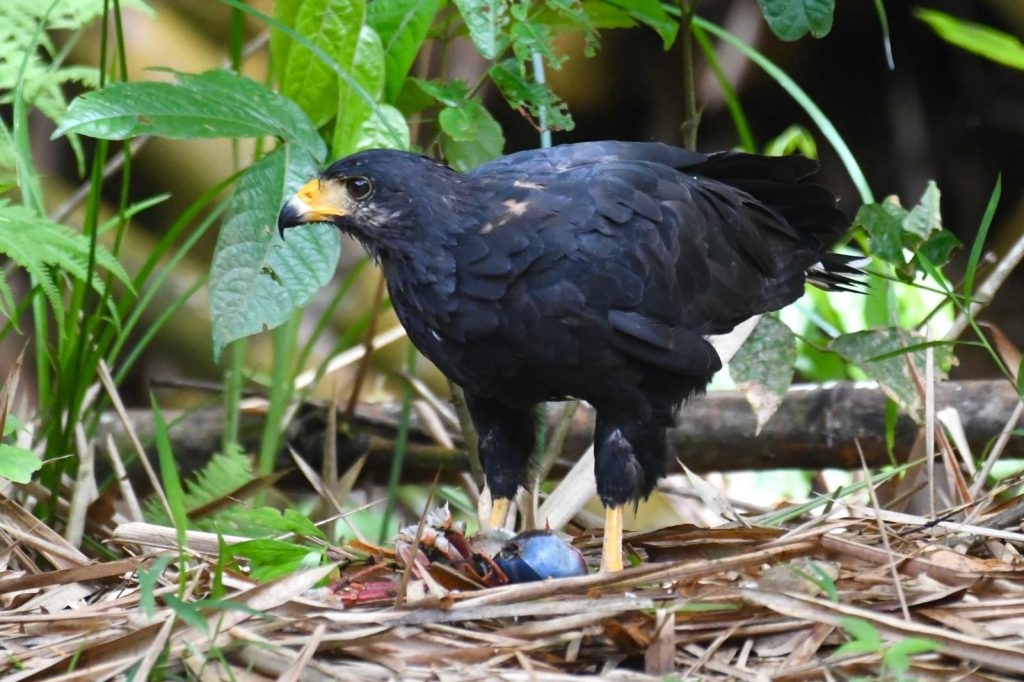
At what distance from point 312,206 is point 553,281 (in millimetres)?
633

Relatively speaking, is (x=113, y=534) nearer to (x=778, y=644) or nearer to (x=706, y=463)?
(x=778, y=644)

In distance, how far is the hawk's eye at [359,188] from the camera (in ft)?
10.3

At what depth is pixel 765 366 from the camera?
3.49 metres

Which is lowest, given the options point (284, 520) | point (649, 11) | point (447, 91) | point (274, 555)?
point (274, 555)

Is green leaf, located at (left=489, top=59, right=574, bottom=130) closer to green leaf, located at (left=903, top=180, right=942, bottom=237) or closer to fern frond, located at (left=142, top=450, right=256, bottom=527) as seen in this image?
green leaf, located at (left=903, top=180, right=942, bottom=237)

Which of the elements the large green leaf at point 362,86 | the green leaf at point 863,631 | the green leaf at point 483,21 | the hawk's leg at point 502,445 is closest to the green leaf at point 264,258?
the large green leaf at point 362,86

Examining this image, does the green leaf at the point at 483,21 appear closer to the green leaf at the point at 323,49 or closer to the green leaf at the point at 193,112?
the green leaf at the point at 323,49

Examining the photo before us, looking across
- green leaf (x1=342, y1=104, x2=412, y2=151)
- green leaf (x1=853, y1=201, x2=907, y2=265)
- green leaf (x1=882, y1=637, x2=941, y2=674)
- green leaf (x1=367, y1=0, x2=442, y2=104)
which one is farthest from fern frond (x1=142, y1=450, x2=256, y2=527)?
green leaf (x1=882, y1=637, x2=941, y2=674)

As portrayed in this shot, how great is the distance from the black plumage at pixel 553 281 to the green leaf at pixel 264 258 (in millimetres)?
90

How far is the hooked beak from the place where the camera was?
9.82 feet

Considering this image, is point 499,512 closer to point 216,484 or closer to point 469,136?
point 216,484

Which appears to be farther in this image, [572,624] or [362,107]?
[362,107]

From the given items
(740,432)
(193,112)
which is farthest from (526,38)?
(740,432)

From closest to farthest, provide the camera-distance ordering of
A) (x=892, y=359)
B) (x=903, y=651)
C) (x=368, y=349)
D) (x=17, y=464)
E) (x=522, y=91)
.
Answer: (x=903, y=651) < (x=17, y=464) < (x=522, y=91) < (x=892, y=359) < (x=368, y=349)
